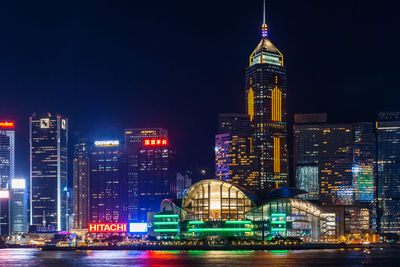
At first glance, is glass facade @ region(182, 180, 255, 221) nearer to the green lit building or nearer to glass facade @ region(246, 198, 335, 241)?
the green lit building

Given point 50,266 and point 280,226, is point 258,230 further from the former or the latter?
point 50,266

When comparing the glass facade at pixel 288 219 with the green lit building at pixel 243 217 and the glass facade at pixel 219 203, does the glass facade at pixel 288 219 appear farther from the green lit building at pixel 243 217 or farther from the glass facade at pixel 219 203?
the glass facade at pixel 219 203

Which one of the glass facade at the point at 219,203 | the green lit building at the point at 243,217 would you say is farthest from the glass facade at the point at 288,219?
the glass facade at the point at 219,203

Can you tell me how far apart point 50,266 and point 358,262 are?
202ft

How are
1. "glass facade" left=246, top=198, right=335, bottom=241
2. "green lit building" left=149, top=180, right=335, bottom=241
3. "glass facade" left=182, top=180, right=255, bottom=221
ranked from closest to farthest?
"green lit building" left=149, top=180, right=335, bottom=241
"glass facade" left=246, top=198, right=335, bottom=241
"glass facade" left=182, top=180, right=255, bottom=221

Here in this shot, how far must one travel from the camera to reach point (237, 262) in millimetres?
127188

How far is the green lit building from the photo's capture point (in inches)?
7544

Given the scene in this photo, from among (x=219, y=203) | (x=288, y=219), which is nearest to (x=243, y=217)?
(x=219, y=203)

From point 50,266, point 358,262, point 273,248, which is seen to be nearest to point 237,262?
point 358,262

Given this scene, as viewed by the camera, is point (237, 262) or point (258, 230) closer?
point (237, 262)

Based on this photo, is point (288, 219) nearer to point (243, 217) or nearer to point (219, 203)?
point (243, 217)

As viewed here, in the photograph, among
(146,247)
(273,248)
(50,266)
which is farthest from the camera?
(146,247)

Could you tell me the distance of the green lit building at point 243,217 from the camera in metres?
192

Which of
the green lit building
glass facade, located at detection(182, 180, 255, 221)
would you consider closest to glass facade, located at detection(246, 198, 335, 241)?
the green lit building
